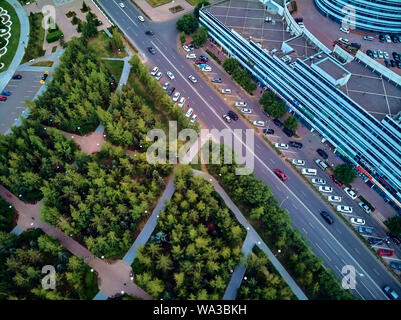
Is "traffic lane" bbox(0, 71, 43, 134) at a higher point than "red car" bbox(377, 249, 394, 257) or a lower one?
lower

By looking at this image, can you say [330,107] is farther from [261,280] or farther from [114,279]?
[114,279]

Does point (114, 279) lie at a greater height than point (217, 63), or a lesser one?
lesser

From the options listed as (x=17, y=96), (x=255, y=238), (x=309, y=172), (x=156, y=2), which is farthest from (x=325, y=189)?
(x=156, y=2)

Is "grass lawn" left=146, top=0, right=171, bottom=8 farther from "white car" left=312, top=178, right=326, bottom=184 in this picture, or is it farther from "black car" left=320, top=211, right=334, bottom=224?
"black car" left=320, top=211, right=334, bottom=224

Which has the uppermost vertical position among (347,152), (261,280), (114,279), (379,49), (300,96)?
(379,49)

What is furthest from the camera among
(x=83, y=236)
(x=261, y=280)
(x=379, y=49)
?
(x=379, y=49)

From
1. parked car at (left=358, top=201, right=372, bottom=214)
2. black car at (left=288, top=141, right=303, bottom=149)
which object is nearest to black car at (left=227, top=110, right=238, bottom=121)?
black car at (left=288, top=141, right=303, bottom=149)

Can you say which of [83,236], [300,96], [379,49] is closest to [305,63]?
[300,96]

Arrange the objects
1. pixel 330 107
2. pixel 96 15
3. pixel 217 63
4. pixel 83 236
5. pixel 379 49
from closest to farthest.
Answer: pixel 83 236, pixel 330 107, pixel 379 49, pixel 217 63, pixel 96 15
